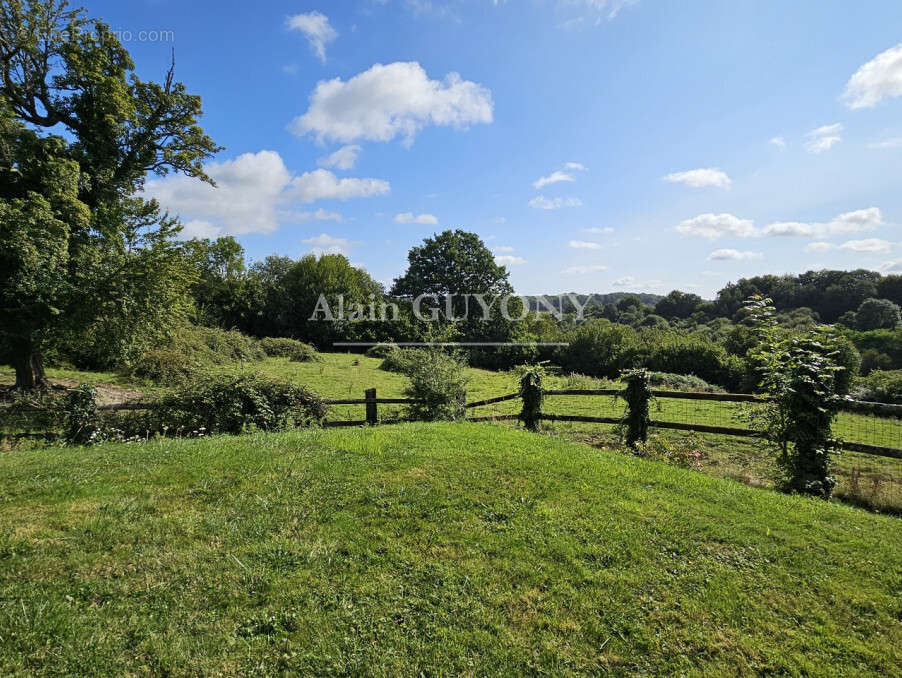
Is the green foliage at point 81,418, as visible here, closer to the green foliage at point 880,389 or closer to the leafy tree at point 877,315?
the green foliage at point 880,389

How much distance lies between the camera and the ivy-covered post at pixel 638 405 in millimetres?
7547

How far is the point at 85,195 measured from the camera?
1209cm

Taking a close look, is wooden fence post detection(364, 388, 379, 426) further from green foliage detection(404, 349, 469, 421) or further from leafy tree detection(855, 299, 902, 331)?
leafy tree detection(855, 299, 902, 331)

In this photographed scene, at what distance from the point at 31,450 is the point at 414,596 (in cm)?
758

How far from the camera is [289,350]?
2736cm

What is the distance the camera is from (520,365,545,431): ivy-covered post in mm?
9117

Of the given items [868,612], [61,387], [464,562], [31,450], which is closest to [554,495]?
[464,562]

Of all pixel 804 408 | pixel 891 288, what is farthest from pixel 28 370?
pixel 891 288

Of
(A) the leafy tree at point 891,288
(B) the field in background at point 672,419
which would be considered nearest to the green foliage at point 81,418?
(B) the field in background at point 672,419

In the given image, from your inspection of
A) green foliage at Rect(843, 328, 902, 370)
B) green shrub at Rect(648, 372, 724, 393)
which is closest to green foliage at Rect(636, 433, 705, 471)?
green shrub at Rect(648, 372, 724, 393)

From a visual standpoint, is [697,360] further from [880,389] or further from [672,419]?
[672,419]

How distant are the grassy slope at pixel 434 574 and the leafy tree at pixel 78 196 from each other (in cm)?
771

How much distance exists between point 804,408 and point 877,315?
1848 inches

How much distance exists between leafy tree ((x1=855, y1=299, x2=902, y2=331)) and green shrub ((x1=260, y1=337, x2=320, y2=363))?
156ft
